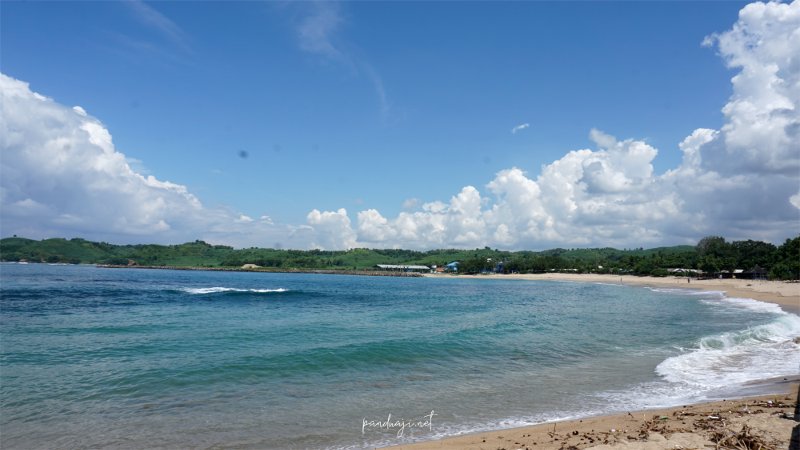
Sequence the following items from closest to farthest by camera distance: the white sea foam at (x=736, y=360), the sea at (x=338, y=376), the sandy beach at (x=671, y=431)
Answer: the sandy beach at (x=671, y=431) < the sea at (x=338, y=376) < the white sea foam at (x=736, y=360)

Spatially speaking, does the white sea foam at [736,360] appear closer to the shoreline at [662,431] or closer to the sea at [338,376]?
the sea at [338,376]

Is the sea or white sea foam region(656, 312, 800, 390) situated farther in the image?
white sea foam region(656, 312, 800, 390)

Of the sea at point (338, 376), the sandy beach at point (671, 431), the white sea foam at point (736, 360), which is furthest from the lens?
the white sea foam at point (736, 360)

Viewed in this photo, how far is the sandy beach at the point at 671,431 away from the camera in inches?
290

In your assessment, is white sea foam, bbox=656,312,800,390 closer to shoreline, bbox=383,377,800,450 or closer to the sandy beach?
the sandy beach

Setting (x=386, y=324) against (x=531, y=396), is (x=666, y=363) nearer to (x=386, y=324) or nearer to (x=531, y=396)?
(x=531, y=396)

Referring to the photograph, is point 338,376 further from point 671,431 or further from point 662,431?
point 671,431

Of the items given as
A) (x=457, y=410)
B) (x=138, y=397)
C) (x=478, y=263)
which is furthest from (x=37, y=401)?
(x=478, y=263)

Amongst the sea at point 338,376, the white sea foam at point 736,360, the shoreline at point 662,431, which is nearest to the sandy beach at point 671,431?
the shoreline at point 662,431

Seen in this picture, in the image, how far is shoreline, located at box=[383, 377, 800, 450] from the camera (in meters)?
7.45

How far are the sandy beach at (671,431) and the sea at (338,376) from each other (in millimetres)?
801

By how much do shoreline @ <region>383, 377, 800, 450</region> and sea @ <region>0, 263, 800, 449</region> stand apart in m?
0.71

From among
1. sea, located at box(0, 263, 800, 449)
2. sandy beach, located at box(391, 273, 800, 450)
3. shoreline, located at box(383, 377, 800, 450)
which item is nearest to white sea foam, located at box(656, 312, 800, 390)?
sea, located at box(0, 263, 800, 449)

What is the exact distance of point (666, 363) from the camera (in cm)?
1619
